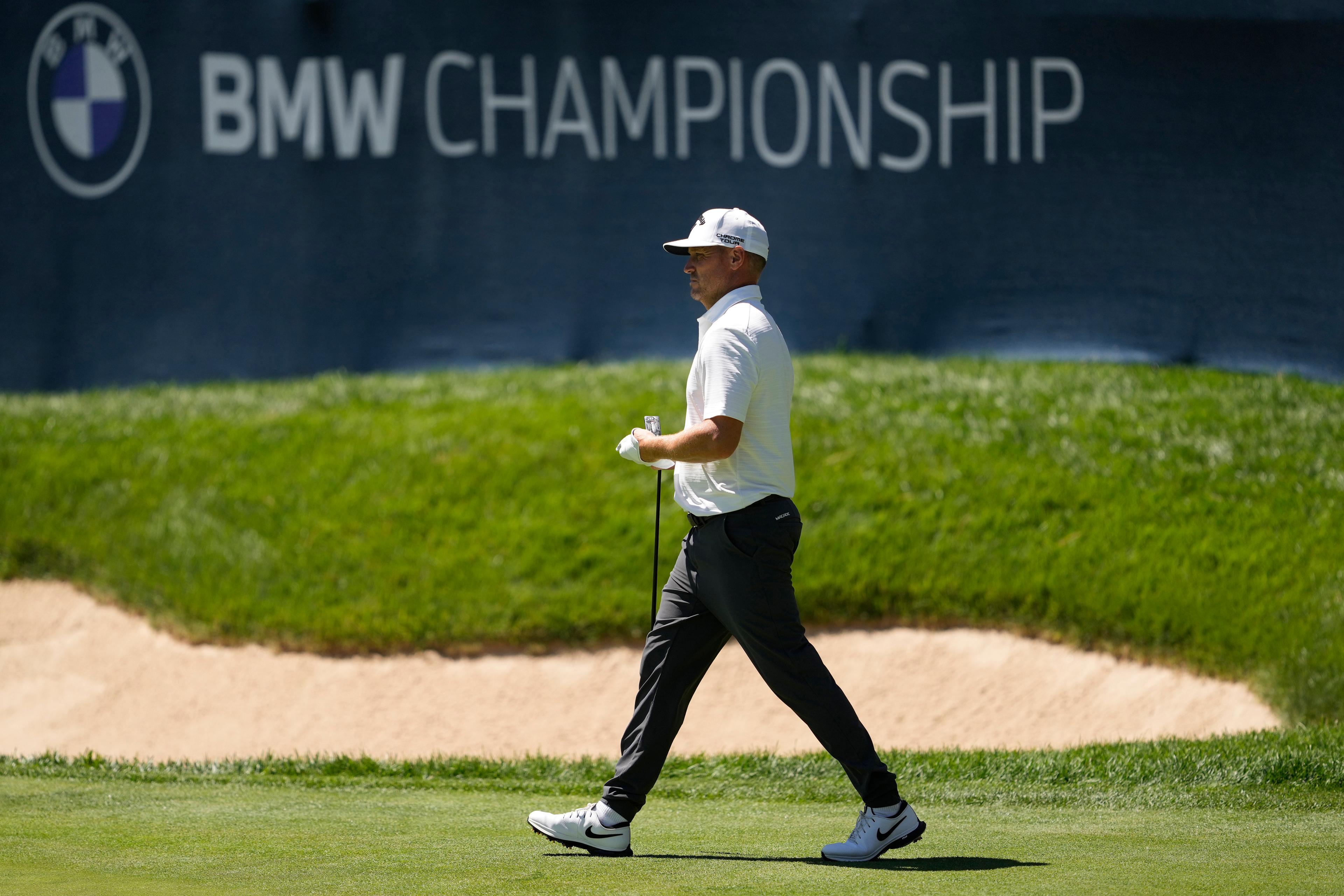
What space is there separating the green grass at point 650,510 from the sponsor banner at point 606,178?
60cm

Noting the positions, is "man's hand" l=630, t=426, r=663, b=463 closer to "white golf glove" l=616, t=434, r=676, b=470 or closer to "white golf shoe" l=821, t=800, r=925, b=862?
"white golf glove" l=616, t=434, r=676, b=470

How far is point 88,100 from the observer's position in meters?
11.7

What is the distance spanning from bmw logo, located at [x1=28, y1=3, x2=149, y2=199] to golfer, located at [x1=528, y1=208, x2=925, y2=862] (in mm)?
8804

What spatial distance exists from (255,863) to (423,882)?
616 millimetres

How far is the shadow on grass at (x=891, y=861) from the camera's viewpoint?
3.92 metres

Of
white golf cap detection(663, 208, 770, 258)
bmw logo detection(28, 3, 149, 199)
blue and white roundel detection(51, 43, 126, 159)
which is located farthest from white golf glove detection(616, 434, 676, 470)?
blue and white roundel detection(51, 43, 126, 159)

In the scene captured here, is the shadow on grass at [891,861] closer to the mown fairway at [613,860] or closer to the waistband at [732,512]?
the mown fairway at [613,860]

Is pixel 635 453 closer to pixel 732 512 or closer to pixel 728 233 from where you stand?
pixel 732 512

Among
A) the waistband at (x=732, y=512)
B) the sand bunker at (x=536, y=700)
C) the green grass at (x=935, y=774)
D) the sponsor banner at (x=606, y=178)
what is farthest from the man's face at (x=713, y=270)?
the sponsor banner at (x=606, y=178)

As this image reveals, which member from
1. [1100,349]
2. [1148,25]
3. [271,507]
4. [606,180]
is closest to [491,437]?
[271,507]

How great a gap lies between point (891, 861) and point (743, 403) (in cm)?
137

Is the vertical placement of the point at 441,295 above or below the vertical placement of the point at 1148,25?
below

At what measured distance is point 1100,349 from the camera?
1173cm

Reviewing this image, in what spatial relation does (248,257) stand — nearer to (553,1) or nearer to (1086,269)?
(553,1)
